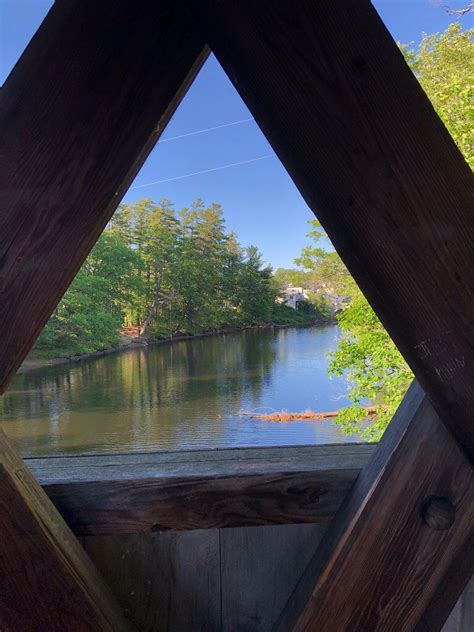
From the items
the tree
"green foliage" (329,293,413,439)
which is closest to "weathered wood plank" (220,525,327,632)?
the tree

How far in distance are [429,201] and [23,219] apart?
403 millimetres

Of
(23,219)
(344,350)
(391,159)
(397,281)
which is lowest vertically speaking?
(344,350)

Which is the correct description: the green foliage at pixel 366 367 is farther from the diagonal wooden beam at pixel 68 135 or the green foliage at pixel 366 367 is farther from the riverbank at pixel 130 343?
the diagonal wooden beam at pixel 68 135

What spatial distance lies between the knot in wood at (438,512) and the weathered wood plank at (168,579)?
377 mm

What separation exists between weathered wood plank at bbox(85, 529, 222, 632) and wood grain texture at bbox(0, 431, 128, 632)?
0.21m

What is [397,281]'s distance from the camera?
43cm

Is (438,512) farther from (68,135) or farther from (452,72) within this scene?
(452,72)

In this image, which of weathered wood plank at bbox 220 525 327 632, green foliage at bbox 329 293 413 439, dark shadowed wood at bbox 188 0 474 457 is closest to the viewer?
dark shadowed wood at bbox 188 0 474 457

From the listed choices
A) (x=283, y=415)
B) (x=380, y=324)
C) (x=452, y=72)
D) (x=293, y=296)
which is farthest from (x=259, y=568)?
(x=452, y=72)

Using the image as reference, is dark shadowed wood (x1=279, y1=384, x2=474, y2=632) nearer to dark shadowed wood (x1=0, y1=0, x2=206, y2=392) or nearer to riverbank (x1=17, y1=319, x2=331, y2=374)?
dark shadowed wood (x1=0, y1=0, x2=206, y2=392)

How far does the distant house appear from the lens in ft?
9.00

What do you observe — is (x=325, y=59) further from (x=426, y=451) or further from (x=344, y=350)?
(x=344, y=350)

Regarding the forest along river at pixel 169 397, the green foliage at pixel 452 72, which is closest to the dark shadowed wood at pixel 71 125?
the forest along river at pixel 169 397

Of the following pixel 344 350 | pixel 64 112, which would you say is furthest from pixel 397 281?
pixel 344 350
